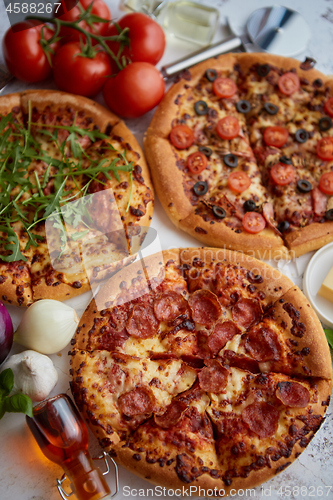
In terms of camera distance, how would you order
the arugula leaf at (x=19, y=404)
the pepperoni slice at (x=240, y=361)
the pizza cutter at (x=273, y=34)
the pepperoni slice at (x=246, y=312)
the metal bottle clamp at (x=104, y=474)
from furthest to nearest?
the pizza cutter at (x=273, y=34), the pepperoni slice at (x=246, y=312), the pepperoni slice at (x=240, y=361), the metal bottle clamp at (x=104, y=474), the arugula leaf at (x=19, y=404)

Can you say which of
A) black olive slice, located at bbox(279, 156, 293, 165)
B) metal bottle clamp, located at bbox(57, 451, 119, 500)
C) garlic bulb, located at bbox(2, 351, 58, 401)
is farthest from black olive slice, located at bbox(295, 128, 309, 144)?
metal bottle clamp, located at bbox(57, 451, 119, 500)

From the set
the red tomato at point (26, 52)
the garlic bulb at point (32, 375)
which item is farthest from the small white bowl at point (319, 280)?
the red tomato at point (26, 52)

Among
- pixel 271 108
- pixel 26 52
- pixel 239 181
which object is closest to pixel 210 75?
pixel 271 108

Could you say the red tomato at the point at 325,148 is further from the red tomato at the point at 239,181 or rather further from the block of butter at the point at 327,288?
the block of butter at the point at 327,288

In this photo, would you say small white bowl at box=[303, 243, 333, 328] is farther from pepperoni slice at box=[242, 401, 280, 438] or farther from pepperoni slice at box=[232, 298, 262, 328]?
pepperoni slice at box=[242, 401, 280, 438]

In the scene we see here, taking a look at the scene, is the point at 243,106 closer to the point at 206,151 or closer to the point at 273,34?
the point at 206,151

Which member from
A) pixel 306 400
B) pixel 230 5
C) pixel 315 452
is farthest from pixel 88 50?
pixel 315 452

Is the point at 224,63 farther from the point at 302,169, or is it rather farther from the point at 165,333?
the point at 165,333
